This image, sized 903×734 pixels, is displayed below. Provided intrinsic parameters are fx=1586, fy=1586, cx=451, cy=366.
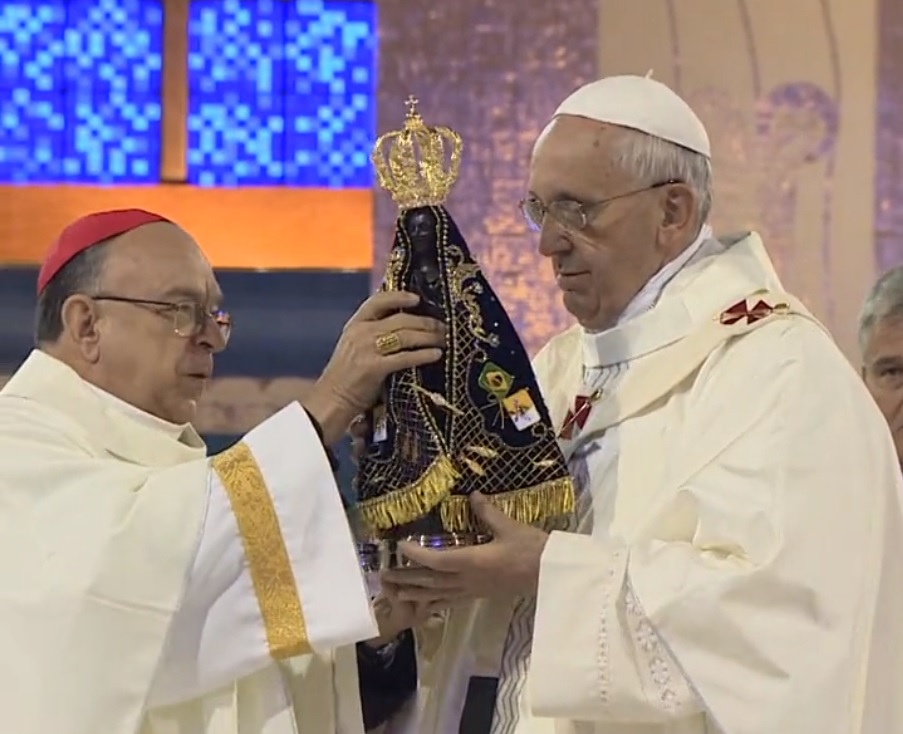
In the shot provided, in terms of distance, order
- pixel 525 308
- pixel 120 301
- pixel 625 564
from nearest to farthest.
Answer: pixel 625 564 → pixel 120 301 → pixel 525 308

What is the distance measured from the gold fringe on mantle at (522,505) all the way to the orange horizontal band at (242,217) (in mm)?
3130

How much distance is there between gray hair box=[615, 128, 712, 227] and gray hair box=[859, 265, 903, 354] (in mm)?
1094

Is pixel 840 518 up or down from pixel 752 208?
down

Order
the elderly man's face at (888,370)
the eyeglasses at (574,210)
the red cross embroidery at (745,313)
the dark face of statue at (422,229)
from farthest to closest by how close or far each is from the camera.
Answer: the elderly man's face at (888,370) → the eyeglasses at (574,210) → the red cross embroidery at (745,313) → the dark face of statue at (422,229)

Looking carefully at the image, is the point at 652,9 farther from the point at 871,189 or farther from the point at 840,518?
the point at 840,518

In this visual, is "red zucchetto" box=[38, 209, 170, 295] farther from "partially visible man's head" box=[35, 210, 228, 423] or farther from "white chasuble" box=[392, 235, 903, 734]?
"white chasuble" box=[392, 235, 903, 734]

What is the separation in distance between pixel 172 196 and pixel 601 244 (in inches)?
123

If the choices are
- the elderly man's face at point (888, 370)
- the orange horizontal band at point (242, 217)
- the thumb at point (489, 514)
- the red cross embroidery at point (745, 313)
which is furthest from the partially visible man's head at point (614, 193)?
the orange horizontal band at point (242, 217)

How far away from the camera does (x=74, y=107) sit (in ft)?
20.0

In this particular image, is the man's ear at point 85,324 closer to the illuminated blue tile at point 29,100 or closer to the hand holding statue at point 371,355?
the hand holding statue at point 371,355

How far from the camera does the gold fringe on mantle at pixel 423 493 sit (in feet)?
9.50

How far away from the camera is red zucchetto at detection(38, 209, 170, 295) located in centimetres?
330

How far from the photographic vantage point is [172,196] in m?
6.04

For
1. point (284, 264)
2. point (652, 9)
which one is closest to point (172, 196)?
point (284, 264)
